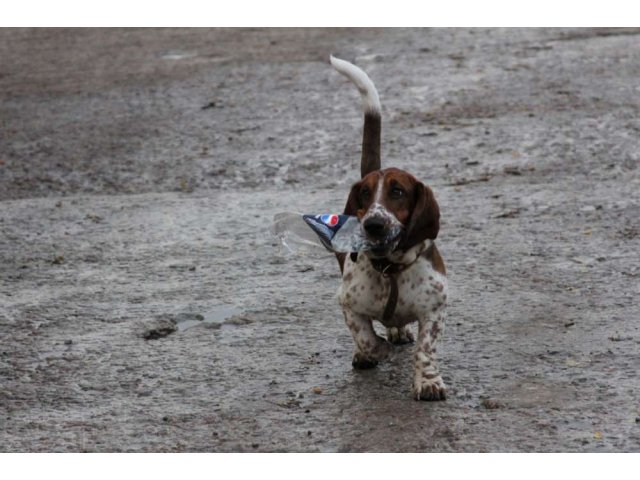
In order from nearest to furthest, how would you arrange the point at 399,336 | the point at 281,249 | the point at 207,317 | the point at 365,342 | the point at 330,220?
the point at 330,220, the point at 365,342, the point at 399,336, the point at 207,317, the point at 281,249

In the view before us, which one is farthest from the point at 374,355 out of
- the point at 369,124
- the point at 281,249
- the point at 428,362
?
the point at 281,249

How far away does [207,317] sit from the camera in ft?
20.2

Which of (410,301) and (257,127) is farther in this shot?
(257,127)

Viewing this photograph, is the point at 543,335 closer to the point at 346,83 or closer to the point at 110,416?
the point at 110,416

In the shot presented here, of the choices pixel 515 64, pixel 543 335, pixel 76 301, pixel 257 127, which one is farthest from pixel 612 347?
pixel 515 64

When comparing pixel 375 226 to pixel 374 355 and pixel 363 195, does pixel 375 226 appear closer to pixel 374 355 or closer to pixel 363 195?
pixel 363 195

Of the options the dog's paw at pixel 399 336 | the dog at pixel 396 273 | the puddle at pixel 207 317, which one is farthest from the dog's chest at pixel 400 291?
the puddle at pixel 207 317

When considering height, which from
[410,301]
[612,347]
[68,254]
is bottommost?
[68,254]

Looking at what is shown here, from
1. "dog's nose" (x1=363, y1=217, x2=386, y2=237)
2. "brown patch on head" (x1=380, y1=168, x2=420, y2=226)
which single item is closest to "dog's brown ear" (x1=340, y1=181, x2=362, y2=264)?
"brown patch on head" (x1=380, y1=168, x2=420, y2=226)

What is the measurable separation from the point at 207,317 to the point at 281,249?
1126 millimetres

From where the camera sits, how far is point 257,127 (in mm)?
9953

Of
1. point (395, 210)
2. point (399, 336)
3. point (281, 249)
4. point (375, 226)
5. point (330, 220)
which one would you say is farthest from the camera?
point (281, 249)

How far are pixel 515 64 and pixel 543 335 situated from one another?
5.68 metres

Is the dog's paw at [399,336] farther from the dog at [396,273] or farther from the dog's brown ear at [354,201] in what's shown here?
the dog's brown ear at [354,201]
